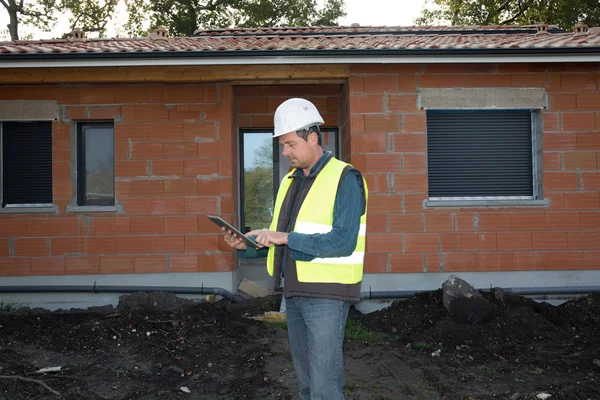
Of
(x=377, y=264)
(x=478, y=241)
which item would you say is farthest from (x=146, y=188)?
(x=478, y=241)

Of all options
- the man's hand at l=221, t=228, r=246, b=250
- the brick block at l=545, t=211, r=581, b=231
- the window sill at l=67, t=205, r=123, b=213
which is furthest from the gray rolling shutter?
the man's hand at l=221, t=228, r=246, b=250

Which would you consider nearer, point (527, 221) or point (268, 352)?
point (268, 352)

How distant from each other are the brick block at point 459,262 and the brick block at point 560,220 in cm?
121

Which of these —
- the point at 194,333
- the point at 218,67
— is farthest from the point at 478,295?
the point at 218,67

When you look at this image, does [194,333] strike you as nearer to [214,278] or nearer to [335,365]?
[214,278]

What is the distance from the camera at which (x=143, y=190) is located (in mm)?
8055

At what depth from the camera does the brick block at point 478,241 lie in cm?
779

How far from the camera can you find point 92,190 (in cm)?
835

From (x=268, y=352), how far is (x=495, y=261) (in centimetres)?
375

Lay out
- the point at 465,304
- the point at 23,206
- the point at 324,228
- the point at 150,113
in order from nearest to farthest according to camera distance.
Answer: the point at 324,228, the point at 465,304, the point at 150,113, the point at 23,206

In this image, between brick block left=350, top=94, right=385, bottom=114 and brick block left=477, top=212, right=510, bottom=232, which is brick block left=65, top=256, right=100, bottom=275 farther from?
brick block left=477, top=212, right=510, bottom=232

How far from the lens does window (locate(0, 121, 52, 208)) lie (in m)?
8.28

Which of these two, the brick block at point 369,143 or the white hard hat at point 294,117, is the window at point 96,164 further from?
the white hard hat at point 294,117

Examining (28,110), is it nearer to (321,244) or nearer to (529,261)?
(321,244)
